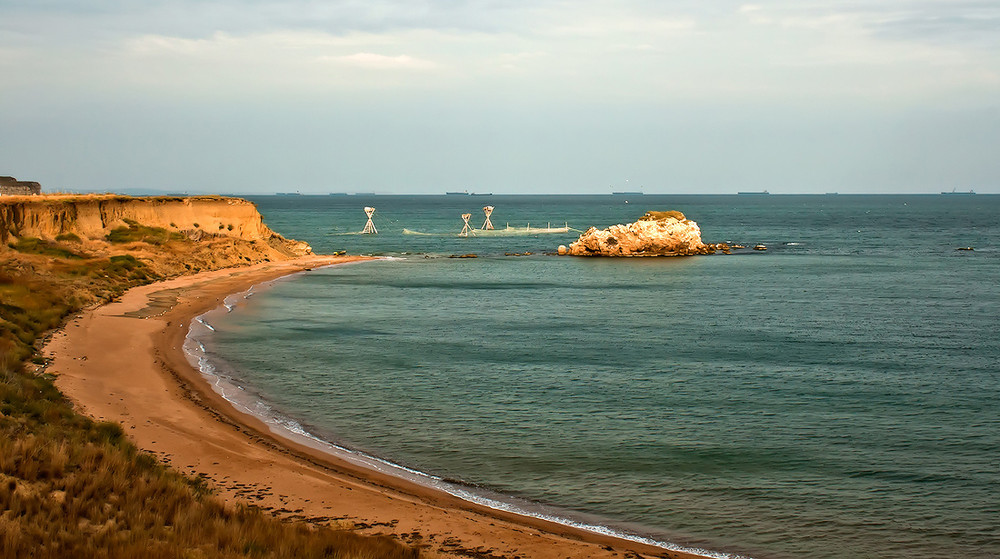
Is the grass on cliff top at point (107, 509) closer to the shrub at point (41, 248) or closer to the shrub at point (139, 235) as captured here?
the shrub at point (41, 248)

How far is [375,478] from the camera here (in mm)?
17062

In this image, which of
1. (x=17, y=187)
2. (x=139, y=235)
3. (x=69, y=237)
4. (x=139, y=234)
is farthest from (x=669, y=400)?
(x=17, y=187)

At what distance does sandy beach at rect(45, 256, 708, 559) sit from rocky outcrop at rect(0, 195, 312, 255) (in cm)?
2507

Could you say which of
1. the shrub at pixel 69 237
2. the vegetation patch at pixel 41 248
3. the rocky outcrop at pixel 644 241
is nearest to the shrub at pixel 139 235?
the shrub at pixel 69 237

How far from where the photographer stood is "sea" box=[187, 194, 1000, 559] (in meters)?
15.5

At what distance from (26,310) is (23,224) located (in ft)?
75.8

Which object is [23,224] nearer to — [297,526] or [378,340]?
[378,340]

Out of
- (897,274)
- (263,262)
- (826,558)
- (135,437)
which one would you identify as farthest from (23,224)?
(897,274)

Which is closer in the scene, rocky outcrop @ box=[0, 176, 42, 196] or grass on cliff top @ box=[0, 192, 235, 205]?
grass on cliff top @ box=[0, 192, 235, 205]

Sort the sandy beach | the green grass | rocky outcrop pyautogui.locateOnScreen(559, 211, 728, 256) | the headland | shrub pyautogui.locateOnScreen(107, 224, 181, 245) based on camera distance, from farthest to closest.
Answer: rocky outcrop pyautogui.locateOnScreen(559, 211, 728, 256) < shrub pyautogui.locateOnScreen(107, 224, 181, 245) < the headland < the sandy beach < the green grass

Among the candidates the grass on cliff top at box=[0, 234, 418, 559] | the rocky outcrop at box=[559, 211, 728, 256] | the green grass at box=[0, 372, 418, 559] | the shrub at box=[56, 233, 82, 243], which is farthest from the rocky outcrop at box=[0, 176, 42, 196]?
the green grass at box=[0, 372, 418, 559]

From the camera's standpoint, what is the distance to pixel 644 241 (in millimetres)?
85312

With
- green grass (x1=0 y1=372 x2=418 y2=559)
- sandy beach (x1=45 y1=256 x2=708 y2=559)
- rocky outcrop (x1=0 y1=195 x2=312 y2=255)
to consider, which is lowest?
sandy beach (x1=45 y1=256 x2=708 y2=559)

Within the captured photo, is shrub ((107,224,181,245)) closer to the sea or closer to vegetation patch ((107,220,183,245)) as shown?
vegetation patch ((107,220,183,245))
